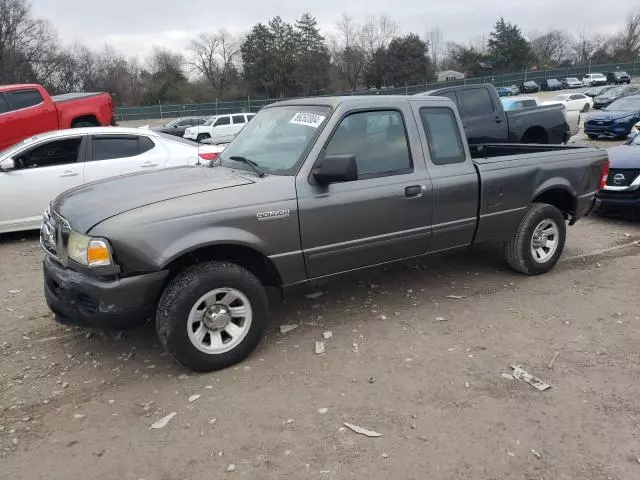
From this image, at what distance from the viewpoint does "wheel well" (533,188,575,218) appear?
5.52 m

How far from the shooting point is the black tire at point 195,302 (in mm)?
3455

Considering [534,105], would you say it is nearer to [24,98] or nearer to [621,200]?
[621,200]

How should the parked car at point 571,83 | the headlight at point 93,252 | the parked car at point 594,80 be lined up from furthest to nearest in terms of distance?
the parked car at point 594,80
the parked car at point 571,83
the headlight at point 93,252

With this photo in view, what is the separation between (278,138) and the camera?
436 centimetres

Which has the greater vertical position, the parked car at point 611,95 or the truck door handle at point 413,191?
the parked car at point 611,95

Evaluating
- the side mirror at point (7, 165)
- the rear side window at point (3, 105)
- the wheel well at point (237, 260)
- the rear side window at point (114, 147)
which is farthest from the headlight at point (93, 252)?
the rear side window at point (3, 105)

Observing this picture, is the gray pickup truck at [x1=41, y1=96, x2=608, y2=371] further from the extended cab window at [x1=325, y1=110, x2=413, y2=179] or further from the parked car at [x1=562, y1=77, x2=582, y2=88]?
the parked car at [x1=562, y1=77, x2=582, y2=88]

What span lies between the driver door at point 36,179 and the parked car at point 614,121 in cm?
1668

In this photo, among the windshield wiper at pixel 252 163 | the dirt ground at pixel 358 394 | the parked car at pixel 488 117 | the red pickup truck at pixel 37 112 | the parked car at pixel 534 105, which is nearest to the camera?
the dirt ground at pixel 358 394

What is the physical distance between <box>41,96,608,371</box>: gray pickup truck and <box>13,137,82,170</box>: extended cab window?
11.9 feet

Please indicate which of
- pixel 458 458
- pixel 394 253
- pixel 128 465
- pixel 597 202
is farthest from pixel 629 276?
pixel 128 465

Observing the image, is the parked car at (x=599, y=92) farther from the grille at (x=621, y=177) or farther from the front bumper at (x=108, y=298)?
the front bumper at (x=108, y=298)

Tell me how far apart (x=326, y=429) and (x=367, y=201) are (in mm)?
1793

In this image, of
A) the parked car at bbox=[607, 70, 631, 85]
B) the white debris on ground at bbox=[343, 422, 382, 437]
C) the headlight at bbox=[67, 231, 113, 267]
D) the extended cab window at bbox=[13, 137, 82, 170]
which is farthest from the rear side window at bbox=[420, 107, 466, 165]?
the parked car at bbox=[607, 70, 631, 85]
